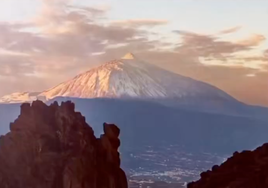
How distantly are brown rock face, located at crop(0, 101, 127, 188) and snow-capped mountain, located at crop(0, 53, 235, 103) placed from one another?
116 m

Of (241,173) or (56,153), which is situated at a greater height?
(56,153)

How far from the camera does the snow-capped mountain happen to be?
147 meters

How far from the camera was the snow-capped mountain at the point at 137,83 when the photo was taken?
147m

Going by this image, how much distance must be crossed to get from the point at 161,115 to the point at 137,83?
42.5 ft

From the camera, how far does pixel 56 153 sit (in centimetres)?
2355

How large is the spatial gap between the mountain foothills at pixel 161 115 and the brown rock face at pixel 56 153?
178 ft

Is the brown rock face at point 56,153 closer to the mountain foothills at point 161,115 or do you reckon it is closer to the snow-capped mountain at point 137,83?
the mountain foothills at point 161,115

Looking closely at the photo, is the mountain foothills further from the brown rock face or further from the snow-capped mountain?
the brown rock face

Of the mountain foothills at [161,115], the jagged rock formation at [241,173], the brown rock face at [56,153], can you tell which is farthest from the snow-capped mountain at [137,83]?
the jagged rock formation at [241,173]

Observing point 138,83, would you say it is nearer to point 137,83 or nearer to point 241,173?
point 137,83

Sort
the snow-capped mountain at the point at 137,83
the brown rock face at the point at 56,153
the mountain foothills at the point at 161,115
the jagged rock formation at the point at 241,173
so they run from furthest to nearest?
1. the snow-capped mountain at the point at 137,83
2. the mountain foothills at the point at 161,115
3. the brown rock face at the point at 56,153
4. the jagged rock formation at the point at 241,173

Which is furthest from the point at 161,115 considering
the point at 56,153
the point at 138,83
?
the point at 56,153

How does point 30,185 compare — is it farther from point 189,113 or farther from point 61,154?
point 189,113

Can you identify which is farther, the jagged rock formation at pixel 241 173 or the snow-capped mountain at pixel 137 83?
the snow-capped mountain at pixel 137 83
